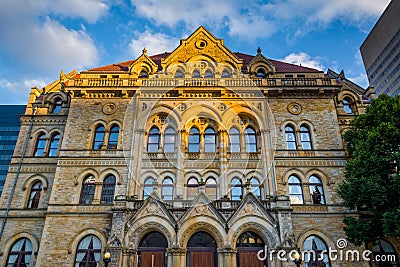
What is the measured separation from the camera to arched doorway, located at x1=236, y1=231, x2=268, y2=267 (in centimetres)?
1775

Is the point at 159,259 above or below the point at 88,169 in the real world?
below

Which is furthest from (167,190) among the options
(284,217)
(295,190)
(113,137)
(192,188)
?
(295,190)

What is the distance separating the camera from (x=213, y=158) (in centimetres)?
2128

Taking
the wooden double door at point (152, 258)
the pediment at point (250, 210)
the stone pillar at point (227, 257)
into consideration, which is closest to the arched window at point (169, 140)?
the pediment at point (250, 210)

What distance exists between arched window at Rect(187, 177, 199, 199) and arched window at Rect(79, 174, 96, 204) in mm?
6185

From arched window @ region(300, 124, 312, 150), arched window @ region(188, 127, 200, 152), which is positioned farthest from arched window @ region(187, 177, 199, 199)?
arched window @ region(300, 124, 312, 150)

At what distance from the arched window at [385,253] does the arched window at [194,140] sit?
1247 cm

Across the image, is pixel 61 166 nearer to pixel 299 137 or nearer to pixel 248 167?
pixel 248 167

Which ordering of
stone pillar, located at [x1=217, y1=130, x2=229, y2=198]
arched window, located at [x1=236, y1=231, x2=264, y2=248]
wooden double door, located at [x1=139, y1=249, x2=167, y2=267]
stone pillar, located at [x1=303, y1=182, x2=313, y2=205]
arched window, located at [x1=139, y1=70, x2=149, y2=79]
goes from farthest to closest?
1. arched window, located at [x1=139, y1=70, x2=149, y2=79]
2. stone pillar, located at [x1=217, y1=130, x2=229, y2=198]
3. stone pillar, located at [x1=303, y1=182, x2=313, y2=205]
4. arched window, located at [x1=236, y1=231, x2=264, y2=248]
5. wooden double door, located at [x1=139, y1=249, x2=167, y2=267]

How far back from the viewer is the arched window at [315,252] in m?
18.1

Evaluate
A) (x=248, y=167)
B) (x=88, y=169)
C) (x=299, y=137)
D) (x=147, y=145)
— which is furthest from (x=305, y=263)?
(x=88, y=169)

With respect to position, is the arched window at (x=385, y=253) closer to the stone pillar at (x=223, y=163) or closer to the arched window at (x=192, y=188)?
the stone pillar at (x=223, y=163)

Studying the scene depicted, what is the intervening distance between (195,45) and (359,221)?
17.4 metres

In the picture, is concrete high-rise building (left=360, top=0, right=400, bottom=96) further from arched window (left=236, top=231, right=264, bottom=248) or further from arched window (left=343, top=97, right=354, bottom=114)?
arched window (left=236, top=231, right=264, bottom=248)
